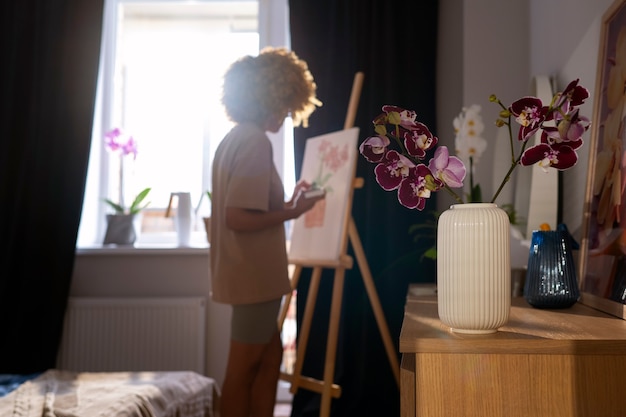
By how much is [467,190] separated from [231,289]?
124cm

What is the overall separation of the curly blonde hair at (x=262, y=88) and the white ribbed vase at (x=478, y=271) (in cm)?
119

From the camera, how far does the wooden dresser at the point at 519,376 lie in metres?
0.91

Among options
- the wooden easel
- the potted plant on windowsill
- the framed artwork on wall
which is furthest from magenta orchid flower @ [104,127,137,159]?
the framed artwork on wall

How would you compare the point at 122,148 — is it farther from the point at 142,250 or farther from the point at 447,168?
the point at 447,168

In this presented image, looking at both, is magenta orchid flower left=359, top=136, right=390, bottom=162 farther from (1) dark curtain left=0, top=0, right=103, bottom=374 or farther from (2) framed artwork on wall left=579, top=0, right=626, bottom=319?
(1) dark curtain left=0, top=0, right=103, bottom=374

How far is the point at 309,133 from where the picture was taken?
3.11 m

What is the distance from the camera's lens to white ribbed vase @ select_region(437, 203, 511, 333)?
99 cm

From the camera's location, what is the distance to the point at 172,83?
3615 millimetres

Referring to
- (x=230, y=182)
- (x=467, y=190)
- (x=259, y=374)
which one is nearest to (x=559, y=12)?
(x=467, y=190)

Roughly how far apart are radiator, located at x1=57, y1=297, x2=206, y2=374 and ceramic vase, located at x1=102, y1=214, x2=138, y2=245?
0.32 metres

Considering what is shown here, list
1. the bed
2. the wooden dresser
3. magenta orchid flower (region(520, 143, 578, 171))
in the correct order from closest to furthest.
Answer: the wooden dresser
magenta orchid flower (region(520, 143, 578, 171))
the bed

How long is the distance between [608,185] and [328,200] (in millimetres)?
1346

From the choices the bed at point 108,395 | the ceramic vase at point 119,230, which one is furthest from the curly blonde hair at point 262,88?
the ceramic vase at point 119,230

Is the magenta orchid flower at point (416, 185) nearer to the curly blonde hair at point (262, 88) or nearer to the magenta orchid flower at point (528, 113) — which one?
the magenta orchid flower at point (528, 113)
